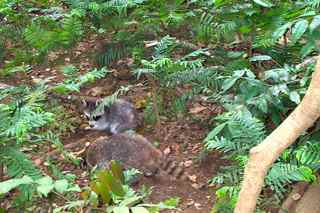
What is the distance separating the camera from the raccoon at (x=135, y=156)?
354 centimetres

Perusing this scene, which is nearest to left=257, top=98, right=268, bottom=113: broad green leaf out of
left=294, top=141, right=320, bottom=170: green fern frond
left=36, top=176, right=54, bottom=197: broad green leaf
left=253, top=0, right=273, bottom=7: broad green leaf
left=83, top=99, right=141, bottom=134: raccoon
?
left=294, top=141, right=320, bottom=170: green fern frond

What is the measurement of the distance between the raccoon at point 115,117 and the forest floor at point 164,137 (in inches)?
3.5

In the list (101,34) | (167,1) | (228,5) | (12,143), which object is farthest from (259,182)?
(101,34)

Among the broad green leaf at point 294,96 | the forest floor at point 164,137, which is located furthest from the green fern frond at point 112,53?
the broad green leaf at point 294,96

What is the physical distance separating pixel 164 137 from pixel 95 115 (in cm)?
62

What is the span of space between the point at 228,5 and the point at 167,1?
0.67 m

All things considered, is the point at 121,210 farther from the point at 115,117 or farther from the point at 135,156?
the point at 115,117

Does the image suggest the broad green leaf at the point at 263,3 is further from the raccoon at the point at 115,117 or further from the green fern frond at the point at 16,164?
the green fern frond at the point at 16,164

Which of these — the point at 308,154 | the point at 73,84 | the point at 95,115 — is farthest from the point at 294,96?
the point at 95,115

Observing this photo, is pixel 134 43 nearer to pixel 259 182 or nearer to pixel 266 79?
pixel 266 79

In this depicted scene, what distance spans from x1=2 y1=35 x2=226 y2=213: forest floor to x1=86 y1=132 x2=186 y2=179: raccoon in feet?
0.22

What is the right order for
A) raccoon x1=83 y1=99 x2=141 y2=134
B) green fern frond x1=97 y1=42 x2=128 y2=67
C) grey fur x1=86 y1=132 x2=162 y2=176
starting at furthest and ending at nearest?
green fern frond x1=97 y1=42 x2=128 y2=67
raccoon x1=83 y1=99 x2=141 y2=134
grey fur x1=86 y1=132 x2=162 y2=176

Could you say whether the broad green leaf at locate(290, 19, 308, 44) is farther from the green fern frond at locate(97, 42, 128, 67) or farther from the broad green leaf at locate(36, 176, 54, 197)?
the green fern frond at locate(97, 42, 128, 67)

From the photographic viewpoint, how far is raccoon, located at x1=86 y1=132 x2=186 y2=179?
354cm
